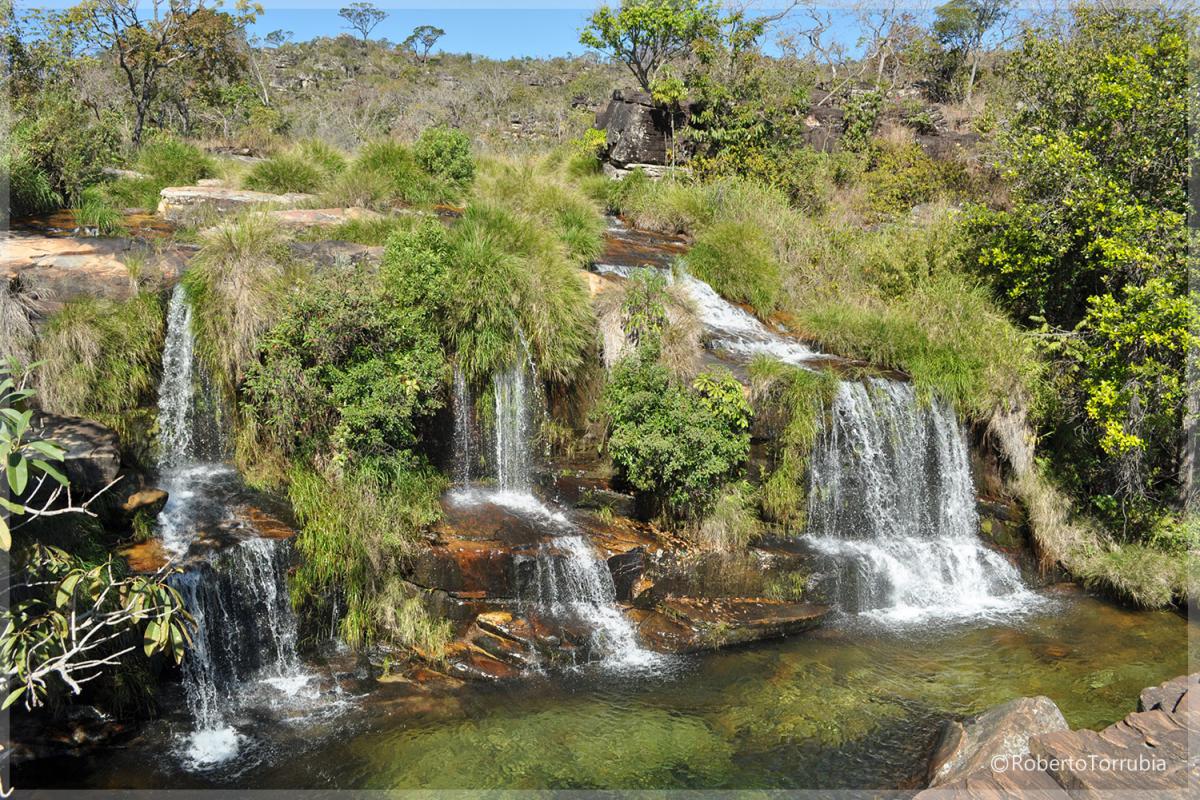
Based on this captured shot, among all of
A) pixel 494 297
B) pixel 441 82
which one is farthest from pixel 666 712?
pixel 441 82

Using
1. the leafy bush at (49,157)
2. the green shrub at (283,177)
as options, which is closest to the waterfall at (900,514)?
the green shrub at (283,177)

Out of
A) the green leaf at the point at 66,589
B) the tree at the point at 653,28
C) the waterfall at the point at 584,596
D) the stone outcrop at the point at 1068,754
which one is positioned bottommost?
the stone outcrop at the point at 1068,754

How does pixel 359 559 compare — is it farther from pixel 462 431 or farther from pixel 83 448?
pixel 83 448

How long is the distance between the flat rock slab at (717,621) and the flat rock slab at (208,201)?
28.3ft

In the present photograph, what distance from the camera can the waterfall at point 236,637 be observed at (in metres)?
6.62

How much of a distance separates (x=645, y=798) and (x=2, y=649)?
13.9 feet

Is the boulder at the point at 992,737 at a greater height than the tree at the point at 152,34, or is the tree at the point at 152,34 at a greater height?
the tree at the point at 152,34

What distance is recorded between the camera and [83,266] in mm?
9367

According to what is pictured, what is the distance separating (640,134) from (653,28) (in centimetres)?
262

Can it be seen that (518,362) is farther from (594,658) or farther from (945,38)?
(945,38)

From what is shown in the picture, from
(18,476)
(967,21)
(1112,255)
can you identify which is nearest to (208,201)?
(18,476)

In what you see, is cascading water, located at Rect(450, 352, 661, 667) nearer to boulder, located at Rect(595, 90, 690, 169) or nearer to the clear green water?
the clear green water

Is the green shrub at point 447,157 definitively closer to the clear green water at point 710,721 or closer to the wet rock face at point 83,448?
the wet rock face at point 83,448

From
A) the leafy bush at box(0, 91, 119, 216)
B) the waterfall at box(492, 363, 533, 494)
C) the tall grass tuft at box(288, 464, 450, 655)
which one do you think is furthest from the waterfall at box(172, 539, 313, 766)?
the leafy bush at box(0, 91, 119, 216)
